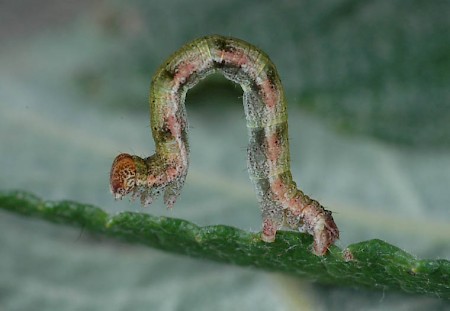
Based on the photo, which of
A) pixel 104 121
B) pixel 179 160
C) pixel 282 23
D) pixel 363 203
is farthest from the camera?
pixel 104 121

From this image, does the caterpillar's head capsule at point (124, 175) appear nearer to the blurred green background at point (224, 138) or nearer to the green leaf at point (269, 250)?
the green leaf at point (269, 250)

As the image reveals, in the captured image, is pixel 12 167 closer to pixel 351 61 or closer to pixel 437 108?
pixel 351 61

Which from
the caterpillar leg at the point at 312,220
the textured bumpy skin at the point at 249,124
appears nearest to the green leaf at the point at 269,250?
the caterpillar leg at the point at 312,220

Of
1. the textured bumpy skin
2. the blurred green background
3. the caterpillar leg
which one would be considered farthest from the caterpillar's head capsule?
the blurred green background

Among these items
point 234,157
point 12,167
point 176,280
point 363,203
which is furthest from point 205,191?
point 12,167

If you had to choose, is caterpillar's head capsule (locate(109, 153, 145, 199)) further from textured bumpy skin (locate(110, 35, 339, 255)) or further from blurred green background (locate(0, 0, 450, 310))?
blurred green background (locate(0, 0, 450, 310))

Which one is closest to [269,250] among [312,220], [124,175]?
[312,220]
